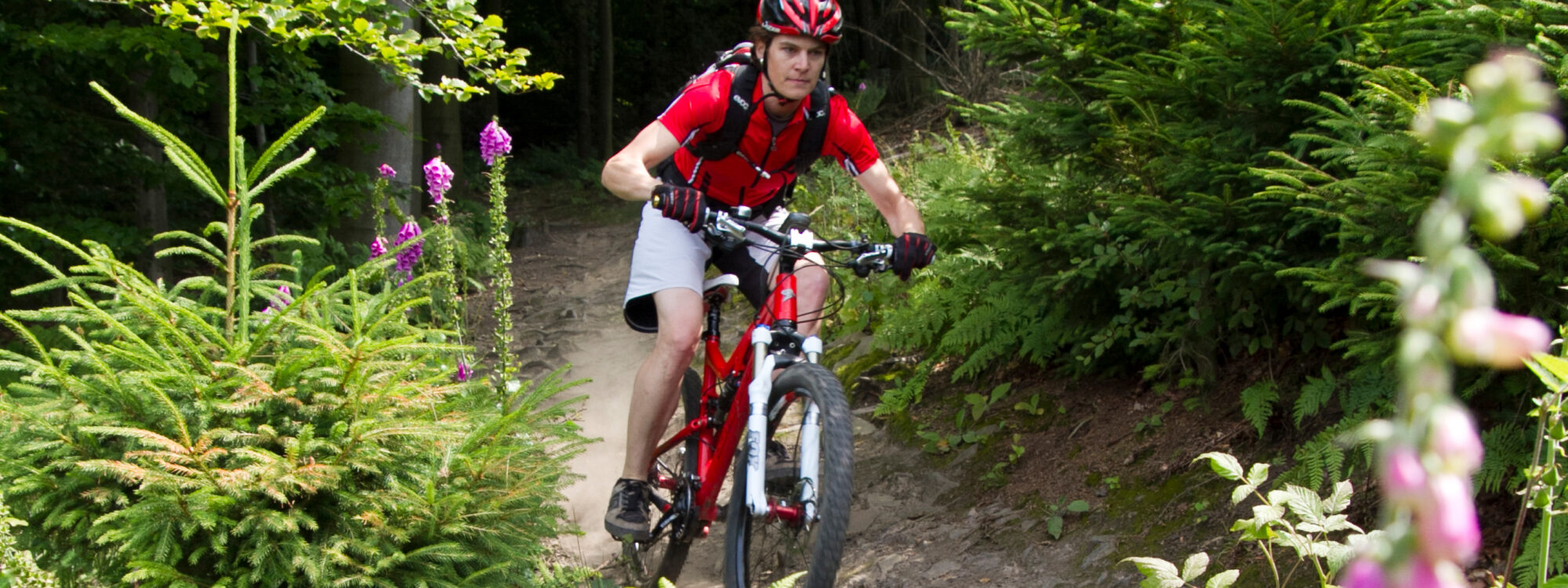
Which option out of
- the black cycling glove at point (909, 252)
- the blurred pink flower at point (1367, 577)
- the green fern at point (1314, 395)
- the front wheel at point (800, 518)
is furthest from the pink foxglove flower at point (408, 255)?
the blurred pink flower at point (1367, 577)

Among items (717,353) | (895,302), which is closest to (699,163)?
(717,353)

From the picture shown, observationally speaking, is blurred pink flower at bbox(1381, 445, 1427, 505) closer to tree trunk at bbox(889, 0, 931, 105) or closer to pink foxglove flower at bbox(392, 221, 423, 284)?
pink foxglove flower at bbox(392, 221, 423, 284)

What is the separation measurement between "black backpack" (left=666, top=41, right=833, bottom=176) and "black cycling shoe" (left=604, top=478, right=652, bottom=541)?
4.41 feet

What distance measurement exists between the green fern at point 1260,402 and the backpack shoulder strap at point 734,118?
6.72ft

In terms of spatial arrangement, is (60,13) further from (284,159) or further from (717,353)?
(717,353)

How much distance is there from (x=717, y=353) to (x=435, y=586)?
1.53 m

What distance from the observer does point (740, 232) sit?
3541 millimetres

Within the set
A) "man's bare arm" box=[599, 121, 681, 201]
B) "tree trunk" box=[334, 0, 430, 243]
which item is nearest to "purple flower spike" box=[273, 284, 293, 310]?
"man's bare arm" box=[599, 121, 681, 201]

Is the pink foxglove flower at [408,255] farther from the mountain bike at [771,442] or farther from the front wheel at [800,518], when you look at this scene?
the front wheel at [800,518]

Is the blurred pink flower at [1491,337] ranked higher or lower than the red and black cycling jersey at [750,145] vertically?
lower

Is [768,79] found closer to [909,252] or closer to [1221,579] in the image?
[909,252]

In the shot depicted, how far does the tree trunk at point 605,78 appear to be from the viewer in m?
20.7

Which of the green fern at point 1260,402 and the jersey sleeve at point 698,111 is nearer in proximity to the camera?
the green fern at point 1260,402

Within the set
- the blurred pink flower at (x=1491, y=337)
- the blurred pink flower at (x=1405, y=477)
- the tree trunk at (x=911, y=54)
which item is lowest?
the blurred pink flower at (x=1405, y=477)
